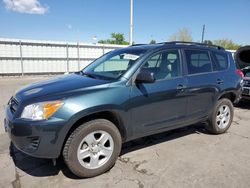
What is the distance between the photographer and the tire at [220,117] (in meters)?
4.79

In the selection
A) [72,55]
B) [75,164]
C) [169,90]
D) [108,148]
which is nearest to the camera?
[75,164]

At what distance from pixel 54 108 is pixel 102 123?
0.67m

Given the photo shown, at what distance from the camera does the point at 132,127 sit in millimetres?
3527

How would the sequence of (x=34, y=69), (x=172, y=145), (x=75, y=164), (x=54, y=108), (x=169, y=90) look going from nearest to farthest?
(x=54, y=108), (x=75, y=164), (x=169, y=90), (x=172, y=145), (x=34, y=69)

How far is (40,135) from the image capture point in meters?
2.86

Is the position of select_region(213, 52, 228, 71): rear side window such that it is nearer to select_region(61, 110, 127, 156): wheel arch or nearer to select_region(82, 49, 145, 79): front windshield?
select_region(82, 49, 145, 79): front windshield

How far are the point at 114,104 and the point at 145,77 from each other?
59cm

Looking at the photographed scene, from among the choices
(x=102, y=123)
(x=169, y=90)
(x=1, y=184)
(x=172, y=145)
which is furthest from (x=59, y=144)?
(x=172, y=145)

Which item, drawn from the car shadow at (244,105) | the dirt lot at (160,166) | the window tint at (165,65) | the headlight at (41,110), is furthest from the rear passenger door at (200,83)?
the car shadow at (244,105)

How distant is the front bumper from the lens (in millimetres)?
2850

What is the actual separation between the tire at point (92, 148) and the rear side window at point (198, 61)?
1.85 m

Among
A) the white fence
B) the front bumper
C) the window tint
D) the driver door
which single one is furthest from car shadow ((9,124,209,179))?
the white fence

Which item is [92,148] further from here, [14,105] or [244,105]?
[244,105]

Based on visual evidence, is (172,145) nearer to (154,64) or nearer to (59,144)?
(154,64)
